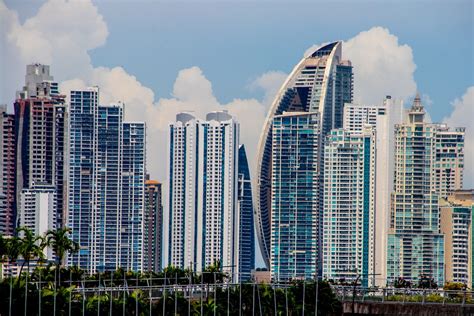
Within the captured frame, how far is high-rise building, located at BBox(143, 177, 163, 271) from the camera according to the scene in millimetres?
125125

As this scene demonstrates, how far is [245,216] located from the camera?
136m

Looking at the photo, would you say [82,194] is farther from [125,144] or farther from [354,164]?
[354,164]

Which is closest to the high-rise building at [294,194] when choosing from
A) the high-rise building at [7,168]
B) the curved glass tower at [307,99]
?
the curved glass tower at [307,99]

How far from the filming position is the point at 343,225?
123188 mm

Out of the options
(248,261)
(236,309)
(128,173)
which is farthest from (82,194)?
(236,309)

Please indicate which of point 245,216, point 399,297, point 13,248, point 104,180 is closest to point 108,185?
point 104,180

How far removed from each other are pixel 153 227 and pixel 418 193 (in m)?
20.6

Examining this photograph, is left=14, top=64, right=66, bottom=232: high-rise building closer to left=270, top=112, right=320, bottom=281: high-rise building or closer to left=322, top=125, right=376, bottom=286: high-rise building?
left=270, top=112, right=320, bottom=281: high-rise building

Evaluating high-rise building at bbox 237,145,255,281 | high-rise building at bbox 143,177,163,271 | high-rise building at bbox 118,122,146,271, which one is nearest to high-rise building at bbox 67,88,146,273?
high-rise building at bbox 118,122,146,271

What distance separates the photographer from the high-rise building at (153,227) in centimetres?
12512

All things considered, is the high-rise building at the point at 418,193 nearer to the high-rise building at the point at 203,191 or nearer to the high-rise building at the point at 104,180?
the high-rise building at the point at 203,191

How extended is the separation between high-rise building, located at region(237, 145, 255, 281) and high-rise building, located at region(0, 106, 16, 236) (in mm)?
18500

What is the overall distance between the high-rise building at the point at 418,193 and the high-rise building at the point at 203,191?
1532 centimetres

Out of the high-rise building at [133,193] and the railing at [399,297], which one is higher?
A: the high-rise building at [133,193]
